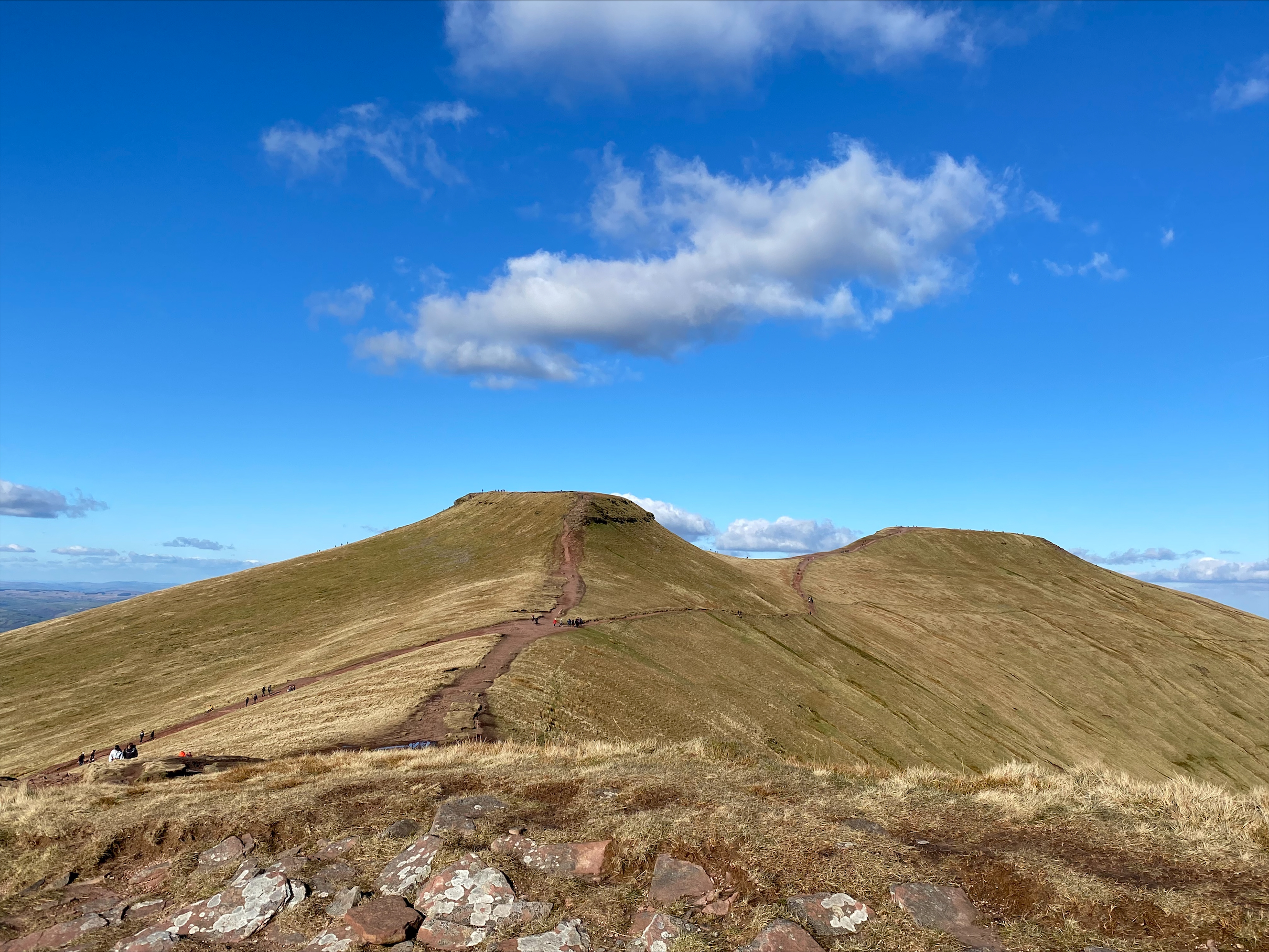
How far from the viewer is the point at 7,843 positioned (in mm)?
14156

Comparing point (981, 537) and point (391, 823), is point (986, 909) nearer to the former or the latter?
point (391, 823)

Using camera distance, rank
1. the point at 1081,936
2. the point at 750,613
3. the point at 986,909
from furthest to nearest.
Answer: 1. the point at 750,613
2. the point at 986,909
3. the point at 1081,936

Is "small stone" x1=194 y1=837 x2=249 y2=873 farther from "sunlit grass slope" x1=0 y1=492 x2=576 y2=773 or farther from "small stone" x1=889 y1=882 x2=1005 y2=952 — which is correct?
"sunlit grass slope" x1=0 y1=492 x2=576 y2=773

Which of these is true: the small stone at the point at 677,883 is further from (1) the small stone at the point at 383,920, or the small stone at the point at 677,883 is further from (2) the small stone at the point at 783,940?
(1) the small stone at the point at 383,920

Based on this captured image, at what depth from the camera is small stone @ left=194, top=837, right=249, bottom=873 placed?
12.2m

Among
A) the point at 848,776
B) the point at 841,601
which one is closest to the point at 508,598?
the point at 848,776

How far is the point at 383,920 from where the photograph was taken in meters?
9.80

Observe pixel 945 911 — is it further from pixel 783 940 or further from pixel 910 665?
pixel 910 665

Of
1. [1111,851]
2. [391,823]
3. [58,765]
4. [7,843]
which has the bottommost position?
[58,765]

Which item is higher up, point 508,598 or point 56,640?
point 508,598

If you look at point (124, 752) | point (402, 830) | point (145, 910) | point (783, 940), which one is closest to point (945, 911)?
point (783, 940)

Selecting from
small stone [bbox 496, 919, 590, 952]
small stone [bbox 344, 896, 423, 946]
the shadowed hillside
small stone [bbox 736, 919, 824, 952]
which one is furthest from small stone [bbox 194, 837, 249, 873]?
the shadowed hillside

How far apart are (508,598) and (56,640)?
50.1m

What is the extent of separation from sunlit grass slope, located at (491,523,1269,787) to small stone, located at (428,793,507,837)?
51.5 feet
